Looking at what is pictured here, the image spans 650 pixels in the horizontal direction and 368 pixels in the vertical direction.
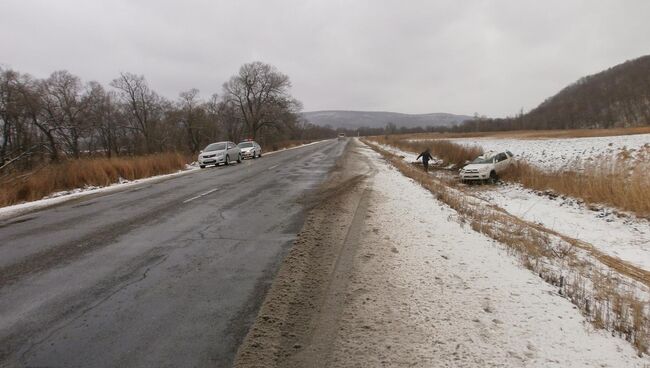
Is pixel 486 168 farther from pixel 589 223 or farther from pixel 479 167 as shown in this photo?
pixel 589 223

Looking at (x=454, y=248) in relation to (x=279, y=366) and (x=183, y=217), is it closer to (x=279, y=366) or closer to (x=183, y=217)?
(x=279, y=366)

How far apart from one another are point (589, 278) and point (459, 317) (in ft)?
9.65

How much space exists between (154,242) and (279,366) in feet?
13.3

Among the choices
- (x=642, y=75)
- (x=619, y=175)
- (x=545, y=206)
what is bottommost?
(x=545, y=206)

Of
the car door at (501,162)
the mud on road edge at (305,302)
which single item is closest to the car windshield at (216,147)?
the car door at (501,162)

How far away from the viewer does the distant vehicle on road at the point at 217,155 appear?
24.6 m

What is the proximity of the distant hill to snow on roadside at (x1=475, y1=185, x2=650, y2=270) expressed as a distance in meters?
119

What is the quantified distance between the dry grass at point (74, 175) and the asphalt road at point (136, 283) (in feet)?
16.6

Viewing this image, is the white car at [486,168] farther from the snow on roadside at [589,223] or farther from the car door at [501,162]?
the snow on roadside at [589,223]

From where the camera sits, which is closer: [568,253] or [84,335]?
[84,335]

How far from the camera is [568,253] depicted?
21.2ft

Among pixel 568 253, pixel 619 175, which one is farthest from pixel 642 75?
pixel 568 253

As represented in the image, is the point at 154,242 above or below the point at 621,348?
above

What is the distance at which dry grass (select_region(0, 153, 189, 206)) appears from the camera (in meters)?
12.1
